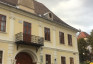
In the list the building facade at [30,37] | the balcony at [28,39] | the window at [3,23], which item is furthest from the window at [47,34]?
the window at [3,23]

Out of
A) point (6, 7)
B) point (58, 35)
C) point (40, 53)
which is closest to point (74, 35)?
point (58, 35)

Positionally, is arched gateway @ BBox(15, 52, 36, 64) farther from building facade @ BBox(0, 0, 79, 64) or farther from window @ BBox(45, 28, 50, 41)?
window @ BBox(45, 28, 50, 41)

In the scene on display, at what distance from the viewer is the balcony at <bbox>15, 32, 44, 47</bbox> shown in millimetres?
17803

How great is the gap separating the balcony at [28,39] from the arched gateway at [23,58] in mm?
1691

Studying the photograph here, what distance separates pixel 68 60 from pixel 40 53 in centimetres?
557

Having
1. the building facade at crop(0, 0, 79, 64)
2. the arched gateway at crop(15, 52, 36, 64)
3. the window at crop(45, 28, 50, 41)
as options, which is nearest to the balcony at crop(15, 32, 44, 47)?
the building facade at crop(0, 0, 79, 64)

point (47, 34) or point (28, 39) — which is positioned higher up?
point (47, 34)

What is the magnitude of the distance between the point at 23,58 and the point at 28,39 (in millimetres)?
2459

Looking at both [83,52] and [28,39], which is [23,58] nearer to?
[28,39]

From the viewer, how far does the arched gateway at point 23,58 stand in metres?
18.8

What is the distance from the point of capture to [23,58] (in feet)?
64.0

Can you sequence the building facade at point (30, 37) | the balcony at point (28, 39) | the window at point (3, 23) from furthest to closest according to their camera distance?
1. the balcony at point (28, 39)
2. the building facade at point (30, 37)
3. the window at point (3, 23)

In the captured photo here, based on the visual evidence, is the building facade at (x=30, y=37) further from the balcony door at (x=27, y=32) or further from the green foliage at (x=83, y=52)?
the green foliage at (x=83, y=52)

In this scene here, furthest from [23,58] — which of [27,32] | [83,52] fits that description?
[83,52]
